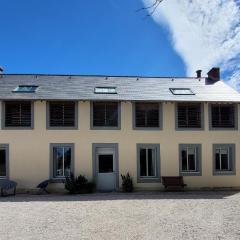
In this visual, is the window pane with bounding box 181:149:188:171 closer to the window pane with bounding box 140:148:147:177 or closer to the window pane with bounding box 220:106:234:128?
→ the window pane with bounding box 140:148:147:177

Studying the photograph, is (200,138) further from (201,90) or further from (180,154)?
(201,90)

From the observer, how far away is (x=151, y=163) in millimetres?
21328

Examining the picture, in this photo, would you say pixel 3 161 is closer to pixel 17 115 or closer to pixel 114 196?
pixel 17 115

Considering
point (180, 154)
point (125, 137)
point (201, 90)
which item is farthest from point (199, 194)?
point (201, 90)

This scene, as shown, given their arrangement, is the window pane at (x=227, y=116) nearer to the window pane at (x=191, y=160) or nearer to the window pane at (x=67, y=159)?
the window pane at (x=191, y=160)

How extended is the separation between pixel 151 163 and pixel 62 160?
4.66 m

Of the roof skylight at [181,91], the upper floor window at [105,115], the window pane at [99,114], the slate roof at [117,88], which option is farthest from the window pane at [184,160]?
the window pane at [99,114]

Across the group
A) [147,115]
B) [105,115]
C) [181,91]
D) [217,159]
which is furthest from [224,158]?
[105,115]

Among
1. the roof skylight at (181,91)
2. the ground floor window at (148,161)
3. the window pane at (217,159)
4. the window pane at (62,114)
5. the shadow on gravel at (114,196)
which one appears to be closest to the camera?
the shadow on gravel at (114,196)

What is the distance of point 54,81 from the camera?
23.4 metres

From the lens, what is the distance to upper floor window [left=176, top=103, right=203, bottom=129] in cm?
2162

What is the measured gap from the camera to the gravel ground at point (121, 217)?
10.0 m

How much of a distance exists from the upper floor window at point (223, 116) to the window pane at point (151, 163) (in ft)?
11.6

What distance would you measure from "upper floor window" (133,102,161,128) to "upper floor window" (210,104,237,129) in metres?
2.95
